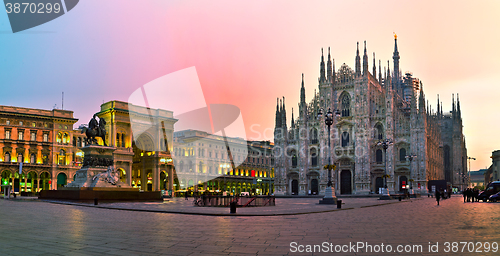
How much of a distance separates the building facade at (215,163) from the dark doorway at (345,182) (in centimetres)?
1731

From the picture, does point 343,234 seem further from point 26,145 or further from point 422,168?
point 26,145

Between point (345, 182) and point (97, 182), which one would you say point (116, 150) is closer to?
point (97, 182)

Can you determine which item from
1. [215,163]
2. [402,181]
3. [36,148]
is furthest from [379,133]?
[36,148]

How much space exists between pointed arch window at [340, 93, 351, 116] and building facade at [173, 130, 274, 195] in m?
22.2

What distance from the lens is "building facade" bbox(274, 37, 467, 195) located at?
2729 inches

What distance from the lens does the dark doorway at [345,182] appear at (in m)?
74.9

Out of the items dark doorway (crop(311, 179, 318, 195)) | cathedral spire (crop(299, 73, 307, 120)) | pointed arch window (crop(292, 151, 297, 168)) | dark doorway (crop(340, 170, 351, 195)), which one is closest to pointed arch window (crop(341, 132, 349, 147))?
dark doorway (crop(340, 170, 351, 195))

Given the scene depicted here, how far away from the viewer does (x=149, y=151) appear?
78438 millimetres

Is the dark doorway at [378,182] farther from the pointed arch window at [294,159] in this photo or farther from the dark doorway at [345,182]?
the pointed arch window at [294,159]

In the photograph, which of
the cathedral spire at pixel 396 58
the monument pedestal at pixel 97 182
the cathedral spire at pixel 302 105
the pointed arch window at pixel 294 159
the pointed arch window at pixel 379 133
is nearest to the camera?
the monument pedestal at pixel 97 182

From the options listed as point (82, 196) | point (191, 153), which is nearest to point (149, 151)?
point (191, 153)

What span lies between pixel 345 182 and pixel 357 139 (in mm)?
8670

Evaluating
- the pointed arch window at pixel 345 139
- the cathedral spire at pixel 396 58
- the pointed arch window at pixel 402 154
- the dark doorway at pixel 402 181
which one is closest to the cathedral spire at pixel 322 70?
the pointed arch window at pixel 345 139

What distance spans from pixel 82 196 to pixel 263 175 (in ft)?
276
